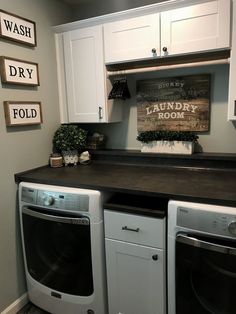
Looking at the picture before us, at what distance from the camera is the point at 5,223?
180 centimetres

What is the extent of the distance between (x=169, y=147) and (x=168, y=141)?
2.0 inches

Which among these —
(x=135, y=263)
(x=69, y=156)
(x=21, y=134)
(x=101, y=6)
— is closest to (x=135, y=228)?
(x=135, y=263)

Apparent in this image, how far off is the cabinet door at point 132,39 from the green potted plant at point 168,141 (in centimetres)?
61

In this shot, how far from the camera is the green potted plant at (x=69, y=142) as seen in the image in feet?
7.05

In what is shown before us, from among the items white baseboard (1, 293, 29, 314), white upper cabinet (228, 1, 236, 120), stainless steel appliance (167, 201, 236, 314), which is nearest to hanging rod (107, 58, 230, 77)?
white upper cabinet (228, 1, 236, 120)

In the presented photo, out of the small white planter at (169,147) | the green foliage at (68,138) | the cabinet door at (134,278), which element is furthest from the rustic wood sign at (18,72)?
the cabinet door at (134,278)

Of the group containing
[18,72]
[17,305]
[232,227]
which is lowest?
[17,305]

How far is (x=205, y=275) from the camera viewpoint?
1306 millimetres

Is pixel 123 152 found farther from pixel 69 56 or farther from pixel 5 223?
pixel 5 223

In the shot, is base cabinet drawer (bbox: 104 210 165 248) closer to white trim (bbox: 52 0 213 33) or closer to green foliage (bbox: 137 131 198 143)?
green foliage (bbox: 137 131 198 143)

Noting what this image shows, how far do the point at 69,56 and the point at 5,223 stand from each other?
56.3 inches

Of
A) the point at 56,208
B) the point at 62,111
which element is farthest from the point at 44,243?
the point at 62,111

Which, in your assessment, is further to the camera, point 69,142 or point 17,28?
point 69,142

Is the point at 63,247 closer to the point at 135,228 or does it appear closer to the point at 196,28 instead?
the point at 135,228
